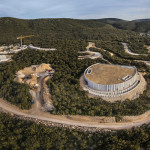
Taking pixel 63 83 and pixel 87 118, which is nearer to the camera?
pixel 87 118

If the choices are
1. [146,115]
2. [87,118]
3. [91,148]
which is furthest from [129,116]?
[91,148]

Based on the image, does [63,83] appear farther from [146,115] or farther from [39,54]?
[39,54]

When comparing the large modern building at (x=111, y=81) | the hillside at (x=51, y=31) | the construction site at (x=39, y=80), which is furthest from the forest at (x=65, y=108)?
the hillside at (x=51, y=31)

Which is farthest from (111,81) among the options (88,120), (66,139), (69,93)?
(66,139)

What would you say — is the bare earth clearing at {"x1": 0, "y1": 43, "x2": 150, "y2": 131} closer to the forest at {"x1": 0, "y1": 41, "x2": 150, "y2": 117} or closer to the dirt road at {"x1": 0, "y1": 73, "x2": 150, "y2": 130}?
the dirt road at {"x1": 0, "y1": 73, "x2": 150, "y2": 130}

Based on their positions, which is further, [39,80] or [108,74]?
[39,80]

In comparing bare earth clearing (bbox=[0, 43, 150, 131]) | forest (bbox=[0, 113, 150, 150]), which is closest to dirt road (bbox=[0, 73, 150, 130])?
bare earth clearing (bbox=[0, 43, 150, 131])

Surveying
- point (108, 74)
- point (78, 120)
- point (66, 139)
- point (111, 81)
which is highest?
point (108, 74)

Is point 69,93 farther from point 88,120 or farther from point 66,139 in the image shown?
point 66,139
